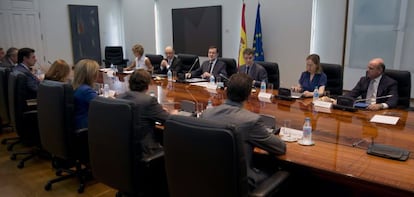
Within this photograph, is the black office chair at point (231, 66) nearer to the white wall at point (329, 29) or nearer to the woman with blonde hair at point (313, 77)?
the woman with blonde hair at point (313, 77)

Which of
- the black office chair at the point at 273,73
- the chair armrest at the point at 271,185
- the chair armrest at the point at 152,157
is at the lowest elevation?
the chair armrest at the point at 152,157

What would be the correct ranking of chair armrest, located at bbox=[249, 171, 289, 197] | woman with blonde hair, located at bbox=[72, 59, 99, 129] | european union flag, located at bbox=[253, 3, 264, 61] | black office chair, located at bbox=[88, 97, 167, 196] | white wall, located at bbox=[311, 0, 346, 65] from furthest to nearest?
european union flag, located at bbox=[253, 3, 264, 61]
white wall, located at bbox=[311, 0, 346, 65]
woman with blonde hair, located at bbox=[72, 59, 99, 129]
black office chair, located at bbox=[88, 97, 167, 196]
chair armrest, located at bbox=[249, 171, 289, 197]

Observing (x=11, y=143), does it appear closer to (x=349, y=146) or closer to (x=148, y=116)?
(x=148, y=116)

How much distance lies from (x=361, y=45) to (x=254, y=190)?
14.2 ft

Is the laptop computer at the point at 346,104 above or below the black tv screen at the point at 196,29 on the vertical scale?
below

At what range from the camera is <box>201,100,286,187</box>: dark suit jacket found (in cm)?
164

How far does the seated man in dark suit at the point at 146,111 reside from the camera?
7.30ft

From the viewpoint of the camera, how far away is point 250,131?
165 centimetres

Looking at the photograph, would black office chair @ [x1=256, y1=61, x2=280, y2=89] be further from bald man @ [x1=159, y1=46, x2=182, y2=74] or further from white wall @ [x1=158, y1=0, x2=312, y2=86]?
white wall @ [x1=158, y1=0, x2=312, y2=86]

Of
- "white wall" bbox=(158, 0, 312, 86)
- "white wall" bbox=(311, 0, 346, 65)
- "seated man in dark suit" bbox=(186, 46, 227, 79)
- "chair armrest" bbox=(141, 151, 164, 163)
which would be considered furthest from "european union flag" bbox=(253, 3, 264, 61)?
"chair armrest" bbox=(141, 151, 164, 163)

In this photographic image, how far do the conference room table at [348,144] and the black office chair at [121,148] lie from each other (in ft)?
2.66

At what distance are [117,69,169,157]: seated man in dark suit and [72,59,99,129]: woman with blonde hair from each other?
0.53 m

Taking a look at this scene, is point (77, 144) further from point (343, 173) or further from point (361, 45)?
point (361, 45)

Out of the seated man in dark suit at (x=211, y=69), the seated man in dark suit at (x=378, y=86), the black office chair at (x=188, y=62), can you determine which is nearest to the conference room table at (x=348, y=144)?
the seated man in dark suit at (x=378, y=86)
